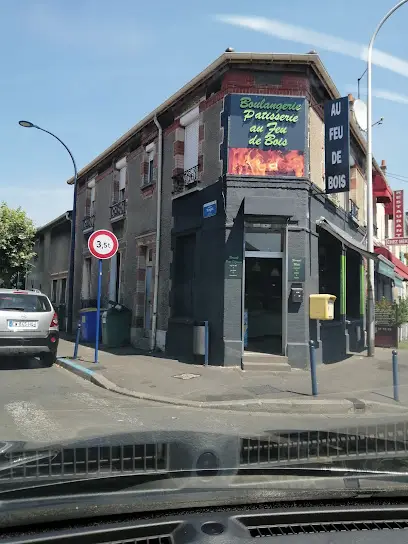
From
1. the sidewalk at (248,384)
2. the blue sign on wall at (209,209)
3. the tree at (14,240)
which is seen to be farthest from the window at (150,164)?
the tree at (14,240)

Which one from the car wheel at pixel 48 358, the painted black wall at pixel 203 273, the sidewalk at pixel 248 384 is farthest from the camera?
the painted black wall at pixel 203 273

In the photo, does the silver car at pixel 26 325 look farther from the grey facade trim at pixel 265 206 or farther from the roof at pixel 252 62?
the roof at pixel 252 62

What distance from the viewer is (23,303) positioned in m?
9.97

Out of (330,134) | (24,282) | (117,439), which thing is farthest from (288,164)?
(24,282)

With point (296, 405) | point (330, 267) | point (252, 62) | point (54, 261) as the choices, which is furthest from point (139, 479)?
point (54, 261)

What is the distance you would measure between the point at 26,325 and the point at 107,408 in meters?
3.80

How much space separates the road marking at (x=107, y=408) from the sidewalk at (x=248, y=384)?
0.65 meters

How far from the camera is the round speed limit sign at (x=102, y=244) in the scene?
1093 centimetres

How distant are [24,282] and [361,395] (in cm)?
2993

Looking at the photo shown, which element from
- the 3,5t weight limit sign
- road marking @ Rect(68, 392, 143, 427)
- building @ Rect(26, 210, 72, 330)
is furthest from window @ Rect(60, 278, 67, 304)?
road marking @ Rect(68, 392, 143, 427)

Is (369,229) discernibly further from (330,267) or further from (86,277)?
(86,277)

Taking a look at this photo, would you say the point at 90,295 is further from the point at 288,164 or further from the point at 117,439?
the point at 117,439

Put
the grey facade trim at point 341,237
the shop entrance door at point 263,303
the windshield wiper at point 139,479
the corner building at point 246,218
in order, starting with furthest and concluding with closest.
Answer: the grey facade trim at point 341,237 < the shop entrance door at point 263,303 < the corner building at point 246,218 < the windshield wiper at point 139,479

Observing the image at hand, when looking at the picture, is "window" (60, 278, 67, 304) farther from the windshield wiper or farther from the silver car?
the windshield wiper
